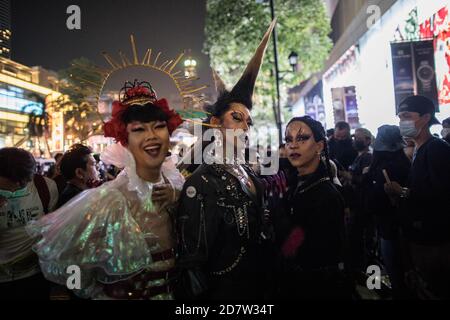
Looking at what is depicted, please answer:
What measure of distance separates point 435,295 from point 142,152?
282 cm

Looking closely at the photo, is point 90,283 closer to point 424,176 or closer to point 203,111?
point 203,111

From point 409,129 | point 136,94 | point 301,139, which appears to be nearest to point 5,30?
point 136,94

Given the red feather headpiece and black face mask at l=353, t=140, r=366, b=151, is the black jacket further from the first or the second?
black face mask at l=353, t=140, r=366, b=151

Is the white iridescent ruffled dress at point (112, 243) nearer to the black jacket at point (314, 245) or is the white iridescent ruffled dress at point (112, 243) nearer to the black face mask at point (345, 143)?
the black jacket at point (314, 245)

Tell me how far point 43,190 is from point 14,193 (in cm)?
30

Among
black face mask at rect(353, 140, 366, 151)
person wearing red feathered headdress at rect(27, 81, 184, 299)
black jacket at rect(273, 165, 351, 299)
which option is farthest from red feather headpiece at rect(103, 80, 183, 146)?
black face mask at rect(353, 140, 366, 151)

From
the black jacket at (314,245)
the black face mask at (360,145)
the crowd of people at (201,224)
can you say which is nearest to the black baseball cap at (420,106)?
the crowd of people at (201,224)

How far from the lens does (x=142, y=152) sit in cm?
252

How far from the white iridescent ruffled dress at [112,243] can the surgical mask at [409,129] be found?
2695mm

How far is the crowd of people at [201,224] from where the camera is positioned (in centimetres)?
232

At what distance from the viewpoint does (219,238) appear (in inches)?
97.6

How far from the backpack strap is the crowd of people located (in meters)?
0.06

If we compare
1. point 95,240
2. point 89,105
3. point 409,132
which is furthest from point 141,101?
point 409,132

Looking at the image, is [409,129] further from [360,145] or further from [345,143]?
[345,143]
